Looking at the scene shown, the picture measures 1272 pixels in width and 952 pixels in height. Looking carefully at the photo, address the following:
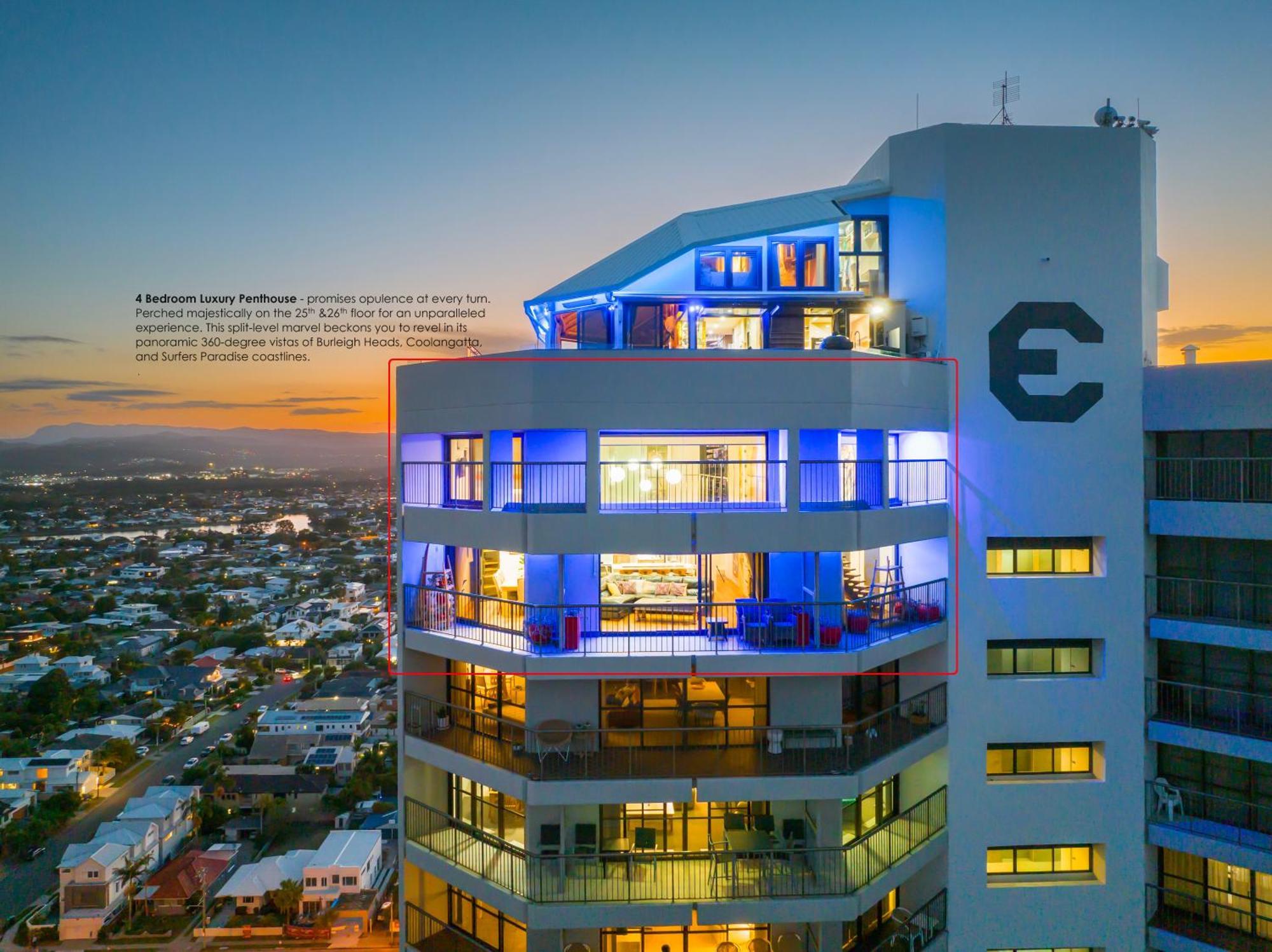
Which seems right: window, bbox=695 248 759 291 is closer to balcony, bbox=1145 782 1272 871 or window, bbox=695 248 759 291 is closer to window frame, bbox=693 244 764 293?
window frame, bbox=693 244 764 293

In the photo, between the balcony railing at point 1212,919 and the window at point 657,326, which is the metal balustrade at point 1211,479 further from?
the window at point 657,326

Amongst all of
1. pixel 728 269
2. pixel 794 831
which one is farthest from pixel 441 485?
pixel 794 831

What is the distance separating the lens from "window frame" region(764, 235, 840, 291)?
18500mm

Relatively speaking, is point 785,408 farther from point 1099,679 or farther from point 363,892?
point 363,892

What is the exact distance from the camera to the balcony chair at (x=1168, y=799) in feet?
54.5

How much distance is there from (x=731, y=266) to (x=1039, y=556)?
10521mm

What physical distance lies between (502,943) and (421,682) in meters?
6.16

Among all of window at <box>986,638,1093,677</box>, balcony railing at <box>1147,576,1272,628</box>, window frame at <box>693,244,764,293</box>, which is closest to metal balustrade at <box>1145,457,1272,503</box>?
balcony railing at <box>1147,576,1272,628</box>

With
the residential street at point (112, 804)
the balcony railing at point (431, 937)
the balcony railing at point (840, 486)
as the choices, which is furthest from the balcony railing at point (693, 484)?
the residential street at point (112, 804)

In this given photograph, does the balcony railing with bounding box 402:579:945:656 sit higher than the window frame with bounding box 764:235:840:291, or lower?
lower

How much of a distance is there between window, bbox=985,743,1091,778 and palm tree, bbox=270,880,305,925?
153 ft

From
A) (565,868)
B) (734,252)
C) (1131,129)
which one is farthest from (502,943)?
(1131,129)

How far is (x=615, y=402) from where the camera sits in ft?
46.5

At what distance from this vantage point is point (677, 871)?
14.4 m
